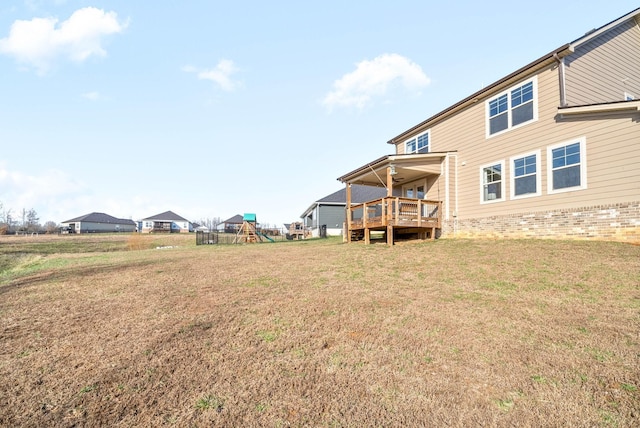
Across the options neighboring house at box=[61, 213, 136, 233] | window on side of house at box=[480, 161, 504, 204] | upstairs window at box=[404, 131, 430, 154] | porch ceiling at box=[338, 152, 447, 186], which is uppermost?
upstairs window at box=[404, 131, 430, 154]

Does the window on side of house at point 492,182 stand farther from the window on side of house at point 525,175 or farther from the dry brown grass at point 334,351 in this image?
the dry brown grass at point 334,351

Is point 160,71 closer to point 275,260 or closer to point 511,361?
point 275,260

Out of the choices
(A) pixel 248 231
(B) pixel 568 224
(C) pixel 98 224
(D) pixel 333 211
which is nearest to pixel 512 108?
(B) pixel 568 224

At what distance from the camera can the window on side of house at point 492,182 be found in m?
12.1

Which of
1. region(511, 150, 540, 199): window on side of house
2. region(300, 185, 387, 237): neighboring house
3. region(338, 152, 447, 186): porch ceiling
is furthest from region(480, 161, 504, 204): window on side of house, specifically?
region(300, 185, 387, 237): neighboring house

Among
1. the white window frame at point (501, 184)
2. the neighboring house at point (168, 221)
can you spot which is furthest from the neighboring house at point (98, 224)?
the white window frame at point (501, 184)

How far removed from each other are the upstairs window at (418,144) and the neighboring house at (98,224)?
242 ft

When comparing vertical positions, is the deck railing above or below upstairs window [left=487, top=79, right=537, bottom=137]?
below

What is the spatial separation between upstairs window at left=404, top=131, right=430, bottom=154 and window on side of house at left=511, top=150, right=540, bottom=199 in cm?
505

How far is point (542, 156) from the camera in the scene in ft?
35.2

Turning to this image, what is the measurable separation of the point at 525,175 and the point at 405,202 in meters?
4.39

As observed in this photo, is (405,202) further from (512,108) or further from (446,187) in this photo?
(512,108)

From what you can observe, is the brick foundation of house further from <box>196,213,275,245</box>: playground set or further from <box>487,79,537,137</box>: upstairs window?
<box>196,213,275,245</box>: playground set

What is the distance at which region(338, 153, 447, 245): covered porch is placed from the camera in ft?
41.6
